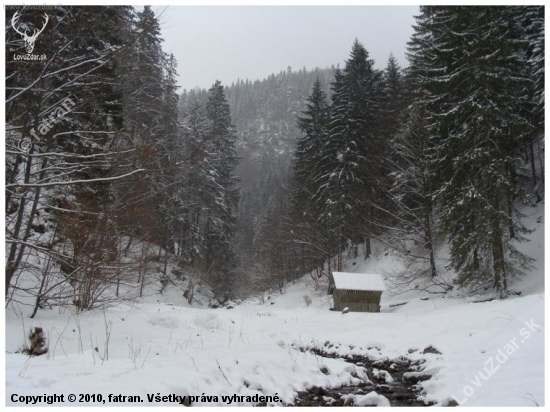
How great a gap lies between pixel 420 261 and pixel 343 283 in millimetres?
6472

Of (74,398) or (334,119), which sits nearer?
(74,398)

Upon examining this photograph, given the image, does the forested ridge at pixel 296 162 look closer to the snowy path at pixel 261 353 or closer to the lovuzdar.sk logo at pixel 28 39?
the lovuzdar.sk logo at pixel 28 39

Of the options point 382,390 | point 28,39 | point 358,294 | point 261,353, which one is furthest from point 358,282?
point 28,39

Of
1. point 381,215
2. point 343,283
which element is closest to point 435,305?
point 343,283

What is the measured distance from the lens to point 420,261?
2473cm

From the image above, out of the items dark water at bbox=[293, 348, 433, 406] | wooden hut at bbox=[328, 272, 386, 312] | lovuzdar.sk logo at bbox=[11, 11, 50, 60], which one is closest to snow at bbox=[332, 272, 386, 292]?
wooden hut at bbox=[328, 272, 386, 312]

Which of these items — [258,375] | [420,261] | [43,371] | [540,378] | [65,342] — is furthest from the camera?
[420,261]

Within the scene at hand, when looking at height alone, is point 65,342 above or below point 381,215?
below

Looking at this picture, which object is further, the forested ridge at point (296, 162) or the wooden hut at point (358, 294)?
the wooden hut at point (358, 294)

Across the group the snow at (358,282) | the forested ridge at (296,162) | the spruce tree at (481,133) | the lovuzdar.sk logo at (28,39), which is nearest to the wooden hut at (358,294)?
the snow at (358,282)

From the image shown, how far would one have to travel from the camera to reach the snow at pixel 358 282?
21156mm

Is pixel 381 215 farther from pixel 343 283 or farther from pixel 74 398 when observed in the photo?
pixel 74 398

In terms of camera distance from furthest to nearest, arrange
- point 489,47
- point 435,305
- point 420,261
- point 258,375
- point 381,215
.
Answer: point 381,215 → point 420,261 → point 435,305 → point 489,47 → point 258,375

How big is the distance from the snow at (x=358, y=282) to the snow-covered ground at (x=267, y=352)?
15.0 feet
